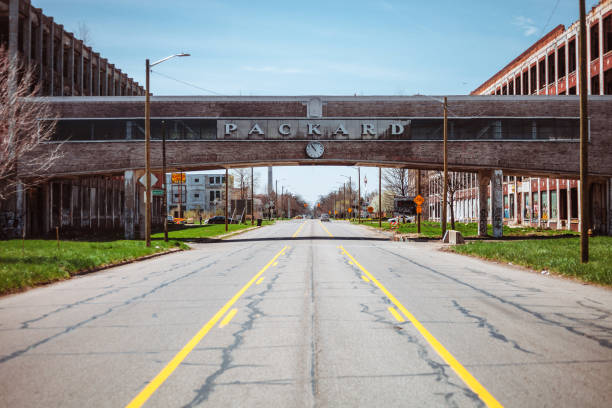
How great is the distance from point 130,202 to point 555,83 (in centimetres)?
3782

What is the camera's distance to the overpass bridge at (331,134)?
124ft

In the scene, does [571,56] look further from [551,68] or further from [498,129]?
[498,129]

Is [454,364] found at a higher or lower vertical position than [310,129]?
lower

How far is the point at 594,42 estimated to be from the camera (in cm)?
4259

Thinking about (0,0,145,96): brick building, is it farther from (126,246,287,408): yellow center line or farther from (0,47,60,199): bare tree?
(126,246,287,408): yellow center line

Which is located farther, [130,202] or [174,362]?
[130,202]

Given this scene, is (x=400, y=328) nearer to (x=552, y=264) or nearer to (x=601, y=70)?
(x=552, y=264)

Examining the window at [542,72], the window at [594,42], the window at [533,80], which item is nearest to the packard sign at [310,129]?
the window at [594,42]

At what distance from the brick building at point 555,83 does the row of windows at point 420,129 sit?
254cm

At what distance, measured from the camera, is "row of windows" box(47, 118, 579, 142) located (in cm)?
3778

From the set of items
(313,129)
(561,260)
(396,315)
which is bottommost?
(396,315)

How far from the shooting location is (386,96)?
38.4m

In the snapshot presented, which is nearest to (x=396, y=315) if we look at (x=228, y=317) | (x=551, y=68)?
(x=228, y=317)

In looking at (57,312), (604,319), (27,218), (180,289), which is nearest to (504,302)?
(604,319)
